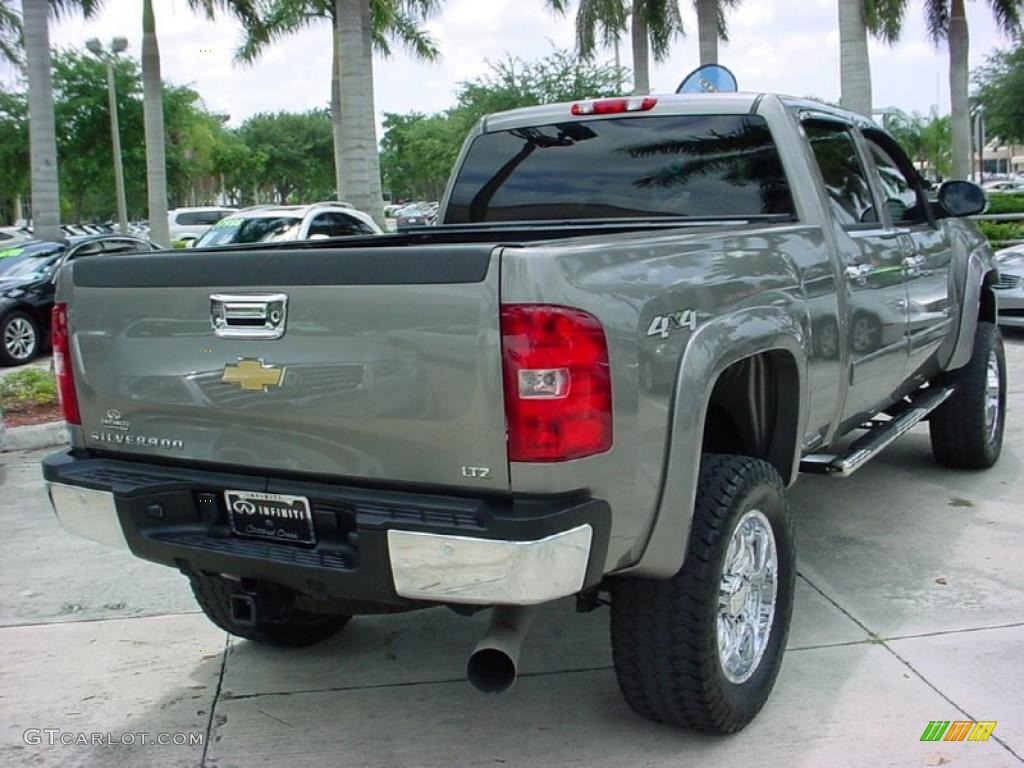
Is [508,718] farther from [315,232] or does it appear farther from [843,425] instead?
[315,232]

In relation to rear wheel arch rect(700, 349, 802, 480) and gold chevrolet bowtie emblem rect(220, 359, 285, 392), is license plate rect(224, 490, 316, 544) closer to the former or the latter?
gold chevrolet bowtie emblem rect(220, 359, 285, 392)

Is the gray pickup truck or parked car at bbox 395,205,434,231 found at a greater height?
parked car at bbox 395,205,434,231

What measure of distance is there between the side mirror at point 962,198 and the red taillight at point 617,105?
1819 mm

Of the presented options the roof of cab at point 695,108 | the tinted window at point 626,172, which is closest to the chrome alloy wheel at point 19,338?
the tinted window at point 626,172

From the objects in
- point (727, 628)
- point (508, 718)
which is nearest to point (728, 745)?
point (727, 628)

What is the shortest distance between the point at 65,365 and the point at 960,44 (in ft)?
79.4

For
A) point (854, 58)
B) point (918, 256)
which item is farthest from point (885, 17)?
point (918, 256)

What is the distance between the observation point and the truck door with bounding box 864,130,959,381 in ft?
16.6

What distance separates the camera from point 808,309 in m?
3.81

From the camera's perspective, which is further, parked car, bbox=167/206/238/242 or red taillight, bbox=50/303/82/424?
parked car, bbox=167/206/238/242

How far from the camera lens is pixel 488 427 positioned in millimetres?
2721

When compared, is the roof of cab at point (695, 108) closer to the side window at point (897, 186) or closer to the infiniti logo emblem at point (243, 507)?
the side window at point (897, 186)

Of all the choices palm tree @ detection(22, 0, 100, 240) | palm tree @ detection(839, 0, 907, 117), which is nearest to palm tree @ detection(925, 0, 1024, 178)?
palm tree @ detection(839, 0, 907, 117)

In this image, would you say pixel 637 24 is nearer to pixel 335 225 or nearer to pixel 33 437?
pixel 335 225
